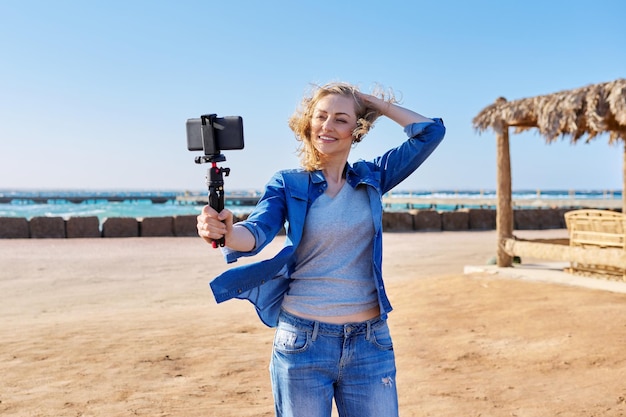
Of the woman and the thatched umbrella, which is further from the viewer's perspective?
the thatched umbrella

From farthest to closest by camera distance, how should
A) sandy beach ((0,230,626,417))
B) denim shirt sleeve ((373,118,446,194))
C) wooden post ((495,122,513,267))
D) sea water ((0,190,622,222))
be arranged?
sea water ((0,190,622,222)) < wooden post ((495,122,513,267)) < sandy beach ((0,230,626,417)) < denim shirt sleeve ((373,118,446,194))

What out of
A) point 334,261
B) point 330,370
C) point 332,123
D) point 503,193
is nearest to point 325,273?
point 334,261

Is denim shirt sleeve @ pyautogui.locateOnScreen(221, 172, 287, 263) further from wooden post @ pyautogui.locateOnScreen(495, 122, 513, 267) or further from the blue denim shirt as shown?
wooden post @ pyautogui.locateOnScreen(495, 122, 513, 267)

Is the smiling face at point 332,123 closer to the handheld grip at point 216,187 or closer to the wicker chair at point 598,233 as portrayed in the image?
the handheld grip at point 216,187

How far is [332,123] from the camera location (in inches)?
85.3

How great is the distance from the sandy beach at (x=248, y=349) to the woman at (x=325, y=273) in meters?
1.98

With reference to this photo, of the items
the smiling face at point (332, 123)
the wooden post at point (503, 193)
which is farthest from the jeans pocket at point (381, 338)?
the wooden post at point (503, 193)

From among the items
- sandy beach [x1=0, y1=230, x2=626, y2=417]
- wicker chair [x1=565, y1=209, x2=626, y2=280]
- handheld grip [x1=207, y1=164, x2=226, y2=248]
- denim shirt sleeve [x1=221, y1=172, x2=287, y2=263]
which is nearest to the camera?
handheld grip [x1=207, y1=164, x2=226, y2=248]

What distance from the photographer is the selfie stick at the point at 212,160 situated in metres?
1.66

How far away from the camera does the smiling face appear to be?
217 centimetres

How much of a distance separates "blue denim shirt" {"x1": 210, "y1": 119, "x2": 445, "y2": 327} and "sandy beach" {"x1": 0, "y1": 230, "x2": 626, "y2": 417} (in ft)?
6.55

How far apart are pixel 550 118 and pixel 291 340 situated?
292 inches

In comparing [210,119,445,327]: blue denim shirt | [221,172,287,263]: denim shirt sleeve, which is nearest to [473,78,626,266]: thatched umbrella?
[210,119,445,327]: blue denim shirt

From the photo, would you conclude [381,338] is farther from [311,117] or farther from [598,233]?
[598,233]
